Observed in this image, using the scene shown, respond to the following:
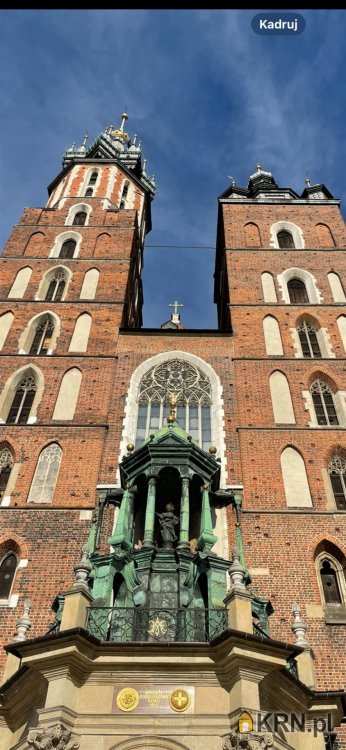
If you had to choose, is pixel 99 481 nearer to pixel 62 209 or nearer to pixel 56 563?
pixel 56 563

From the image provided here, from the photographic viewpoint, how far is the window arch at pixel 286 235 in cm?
2316

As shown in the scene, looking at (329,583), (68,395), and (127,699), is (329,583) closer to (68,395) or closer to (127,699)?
(127,699)

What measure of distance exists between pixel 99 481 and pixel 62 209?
14.9 meters

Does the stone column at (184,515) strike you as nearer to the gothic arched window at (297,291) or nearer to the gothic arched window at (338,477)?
the gothic arched window at (338,477)

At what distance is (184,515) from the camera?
11.5 metres

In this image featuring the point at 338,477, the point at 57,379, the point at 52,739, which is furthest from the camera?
the point at 57,379

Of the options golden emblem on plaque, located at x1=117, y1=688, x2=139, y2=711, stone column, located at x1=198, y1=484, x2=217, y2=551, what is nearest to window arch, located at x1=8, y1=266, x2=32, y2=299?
stone column, located at x1=198, y1=484, x2=217, y2=551

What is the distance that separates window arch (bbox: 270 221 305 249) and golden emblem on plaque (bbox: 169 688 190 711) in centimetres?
1737

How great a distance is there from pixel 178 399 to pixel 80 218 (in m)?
11.8

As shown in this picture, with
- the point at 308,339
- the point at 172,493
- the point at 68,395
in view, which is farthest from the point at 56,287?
the point at 172,493

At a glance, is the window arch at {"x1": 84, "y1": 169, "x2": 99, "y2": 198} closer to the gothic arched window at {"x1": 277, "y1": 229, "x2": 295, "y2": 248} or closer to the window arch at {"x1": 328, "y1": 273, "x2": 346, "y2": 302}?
the gothic arched window at {"x1": 277, "y1": 229, "x2": 295, "y2": 248}

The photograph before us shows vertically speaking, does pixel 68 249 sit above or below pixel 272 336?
above

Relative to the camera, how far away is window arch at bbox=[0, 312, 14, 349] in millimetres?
18828

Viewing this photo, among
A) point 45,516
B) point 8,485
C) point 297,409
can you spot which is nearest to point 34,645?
point 45,516
